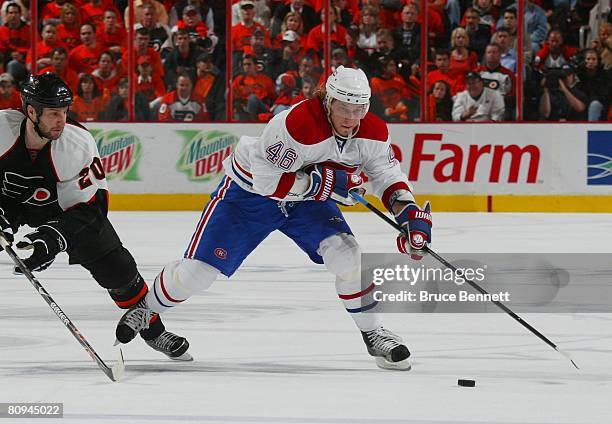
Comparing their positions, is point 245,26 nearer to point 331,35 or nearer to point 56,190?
point 331,35

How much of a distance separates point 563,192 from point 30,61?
188 inches

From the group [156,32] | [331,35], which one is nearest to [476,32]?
[331,35]

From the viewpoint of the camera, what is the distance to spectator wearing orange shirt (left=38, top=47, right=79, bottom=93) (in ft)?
37.2

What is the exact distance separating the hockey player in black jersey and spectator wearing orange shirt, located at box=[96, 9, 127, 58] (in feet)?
23.5

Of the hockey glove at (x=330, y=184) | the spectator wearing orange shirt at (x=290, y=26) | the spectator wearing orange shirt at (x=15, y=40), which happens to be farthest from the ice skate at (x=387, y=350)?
the spectator wearing orange shirt at (x=15, y=40)

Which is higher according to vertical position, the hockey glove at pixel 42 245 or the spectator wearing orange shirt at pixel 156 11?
the spectator wearing orange shirt at pixel 156 11

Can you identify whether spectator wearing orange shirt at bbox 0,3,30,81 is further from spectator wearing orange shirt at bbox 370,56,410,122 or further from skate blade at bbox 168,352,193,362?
skate blade at bbox 168,352,193,362

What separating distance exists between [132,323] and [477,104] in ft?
23.1

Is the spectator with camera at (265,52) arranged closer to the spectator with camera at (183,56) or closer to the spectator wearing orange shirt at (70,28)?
the spectator with camera at (183,56)

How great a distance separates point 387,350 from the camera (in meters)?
4.25

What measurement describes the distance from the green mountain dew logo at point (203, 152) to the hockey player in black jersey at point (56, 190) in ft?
21.6

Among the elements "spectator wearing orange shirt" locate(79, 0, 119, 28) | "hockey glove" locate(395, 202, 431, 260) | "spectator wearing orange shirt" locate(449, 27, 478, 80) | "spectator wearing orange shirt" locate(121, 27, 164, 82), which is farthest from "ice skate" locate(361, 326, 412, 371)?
"spectator wearing orange shirt" locate(79, 0, 119, 28)

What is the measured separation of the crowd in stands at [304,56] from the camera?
11.0m

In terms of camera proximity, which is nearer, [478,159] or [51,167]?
[51,167]
